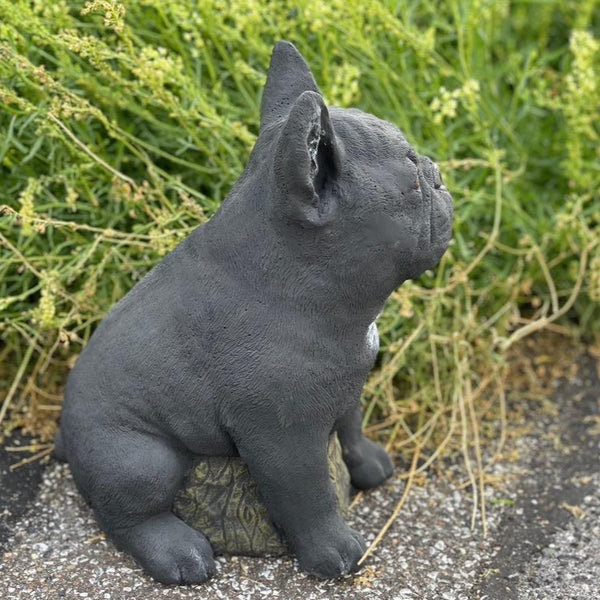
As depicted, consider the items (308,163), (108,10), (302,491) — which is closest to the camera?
(308,163)

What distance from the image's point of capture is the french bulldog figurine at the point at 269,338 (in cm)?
187

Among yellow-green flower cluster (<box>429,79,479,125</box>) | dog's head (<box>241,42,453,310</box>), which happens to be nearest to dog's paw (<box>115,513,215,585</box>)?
dog's head (<box>241,42,453,310</box>)

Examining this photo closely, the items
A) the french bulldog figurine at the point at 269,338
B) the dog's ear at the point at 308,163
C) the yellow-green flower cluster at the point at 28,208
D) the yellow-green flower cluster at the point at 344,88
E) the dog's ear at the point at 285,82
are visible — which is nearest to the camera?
the dog's ear at the point at 308,163

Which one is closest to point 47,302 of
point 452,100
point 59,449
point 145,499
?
point 59,449

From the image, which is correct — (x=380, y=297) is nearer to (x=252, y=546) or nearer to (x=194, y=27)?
(x=252, y=546)

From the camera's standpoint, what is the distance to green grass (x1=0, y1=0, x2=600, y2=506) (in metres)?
2.51

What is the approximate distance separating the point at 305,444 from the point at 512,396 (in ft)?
3.76

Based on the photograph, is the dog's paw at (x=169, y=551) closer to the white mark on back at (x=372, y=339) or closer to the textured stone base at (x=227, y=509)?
the textured stone base at (x=227, y=509)

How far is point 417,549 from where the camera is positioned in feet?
7.43

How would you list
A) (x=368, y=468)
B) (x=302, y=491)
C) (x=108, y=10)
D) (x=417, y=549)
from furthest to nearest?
1. (x=368, y=468)
2. (x=417, y=549)
3. (x=108, y=10)
4. (x=302, y=491)

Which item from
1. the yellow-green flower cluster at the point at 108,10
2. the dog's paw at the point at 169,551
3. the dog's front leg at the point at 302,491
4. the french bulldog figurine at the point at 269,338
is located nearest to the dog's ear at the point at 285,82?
the french bulldog figurine at the point at 269,338

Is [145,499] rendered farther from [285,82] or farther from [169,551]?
[285,82]

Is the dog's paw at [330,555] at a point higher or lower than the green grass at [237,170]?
lower

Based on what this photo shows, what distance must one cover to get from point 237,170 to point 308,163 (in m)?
1.04
